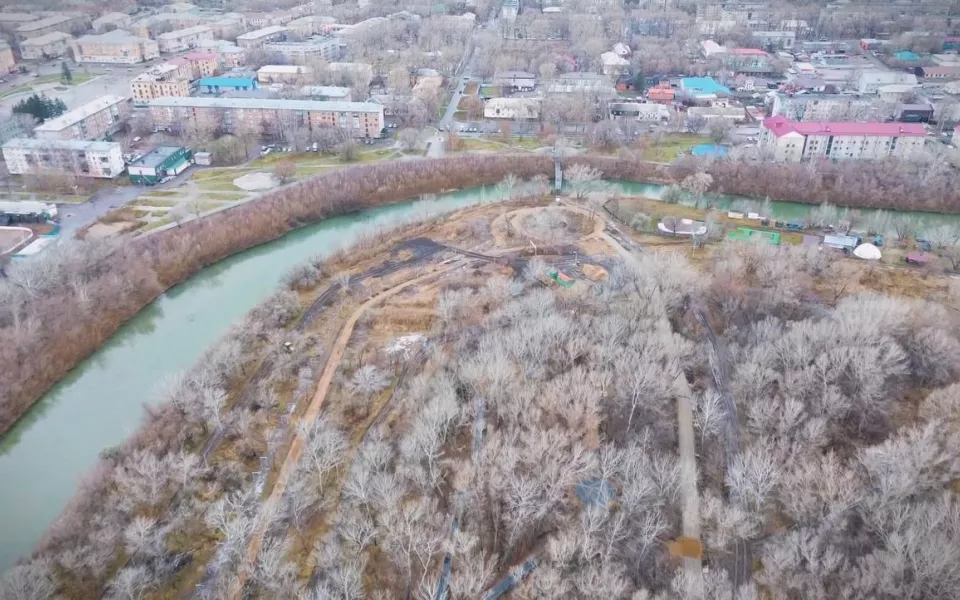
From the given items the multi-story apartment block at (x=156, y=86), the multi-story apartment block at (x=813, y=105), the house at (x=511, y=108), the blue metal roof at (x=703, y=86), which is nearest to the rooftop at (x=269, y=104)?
the multi-story apartment block at (x=156, y=86)

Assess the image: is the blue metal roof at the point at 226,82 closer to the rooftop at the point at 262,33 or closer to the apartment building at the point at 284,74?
the apartment building at the point at 284,74

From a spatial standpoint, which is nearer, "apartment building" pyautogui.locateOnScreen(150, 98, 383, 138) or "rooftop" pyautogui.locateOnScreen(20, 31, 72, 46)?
"apartment building" pyautogui.locateOnScreen(150, 98, 383, 138)

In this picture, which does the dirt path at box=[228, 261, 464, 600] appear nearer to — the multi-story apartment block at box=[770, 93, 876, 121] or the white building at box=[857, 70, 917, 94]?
the multi-story apartment block at box=[770, 93, 876, 121]

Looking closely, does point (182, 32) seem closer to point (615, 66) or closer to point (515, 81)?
point (515, 81)

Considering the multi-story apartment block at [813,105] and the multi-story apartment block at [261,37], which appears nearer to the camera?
the multi-story apartment block at [813,105]

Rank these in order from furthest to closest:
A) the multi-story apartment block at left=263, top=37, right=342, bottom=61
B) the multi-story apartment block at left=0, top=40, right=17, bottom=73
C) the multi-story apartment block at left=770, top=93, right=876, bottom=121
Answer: the multi-story apartment block at left=263, top=37, right=342, bottom=61 < the multi-story apartment block at left=0, top=40, right=17, bottom=73 < the multi-story apartment block at left=770, top=93, right=876, bottom=121

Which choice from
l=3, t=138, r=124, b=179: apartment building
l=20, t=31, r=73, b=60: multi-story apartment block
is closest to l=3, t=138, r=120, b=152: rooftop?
l=3, t=138, r=124, b=179: apartment building

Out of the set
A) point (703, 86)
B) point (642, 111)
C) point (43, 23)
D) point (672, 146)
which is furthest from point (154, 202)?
point (43, 23)
